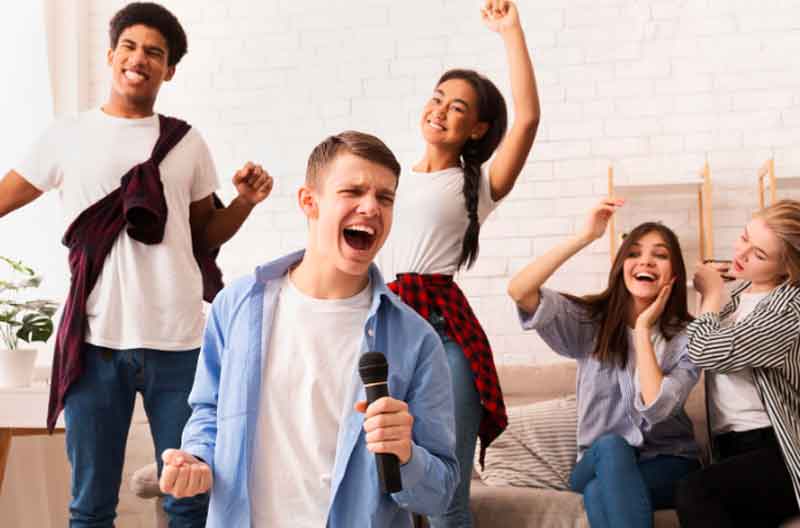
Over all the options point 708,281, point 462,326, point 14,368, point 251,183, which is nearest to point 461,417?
point 462,326

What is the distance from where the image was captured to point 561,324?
287cm

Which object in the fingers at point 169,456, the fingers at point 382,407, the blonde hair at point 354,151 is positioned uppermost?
the blonde hair at point 354,151

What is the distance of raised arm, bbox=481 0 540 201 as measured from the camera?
2311 millimetres

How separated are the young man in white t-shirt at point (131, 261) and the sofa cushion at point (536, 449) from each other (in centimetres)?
118

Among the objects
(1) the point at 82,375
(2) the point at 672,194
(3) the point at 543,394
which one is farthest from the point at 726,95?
(1) the point at 82,375

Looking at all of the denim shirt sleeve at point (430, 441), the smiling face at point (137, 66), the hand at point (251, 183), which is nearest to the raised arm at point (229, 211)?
the hand at point (251, 183)

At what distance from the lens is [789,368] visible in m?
2.58

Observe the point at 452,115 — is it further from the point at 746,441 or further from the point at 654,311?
the point at 746,441

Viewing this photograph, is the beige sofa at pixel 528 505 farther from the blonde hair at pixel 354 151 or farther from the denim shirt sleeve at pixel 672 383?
the blonde hair at pixel 354 151

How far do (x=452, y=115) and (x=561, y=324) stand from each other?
0.81m

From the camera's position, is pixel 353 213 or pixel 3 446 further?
pixel 3 446

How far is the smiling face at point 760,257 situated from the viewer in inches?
106

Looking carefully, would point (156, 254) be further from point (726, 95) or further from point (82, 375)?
point (726, 95)

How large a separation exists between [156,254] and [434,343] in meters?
0.83
